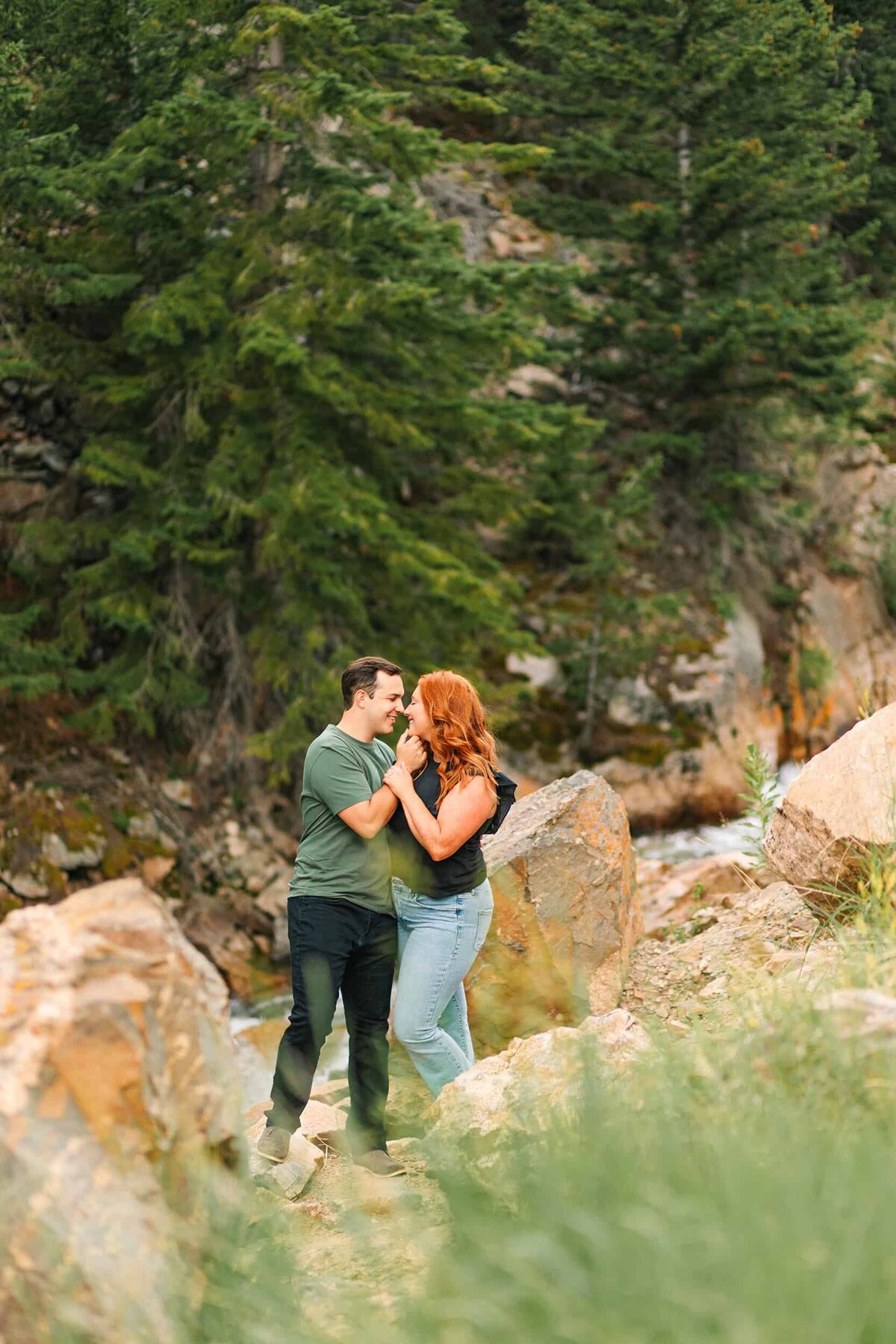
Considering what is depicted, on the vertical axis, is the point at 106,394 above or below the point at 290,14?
below

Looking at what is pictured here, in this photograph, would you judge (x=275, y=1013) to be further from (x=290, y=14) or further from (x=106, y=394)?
(x=290, y=14)

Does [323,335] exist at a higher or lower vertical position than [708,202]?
lower

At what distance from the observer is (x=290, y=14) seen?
8.96 meters

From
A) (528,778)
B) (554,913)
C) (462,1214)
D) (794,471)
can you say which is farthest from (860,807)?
(794,471)

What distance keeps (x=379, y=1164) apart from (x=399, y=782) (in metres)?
1.27

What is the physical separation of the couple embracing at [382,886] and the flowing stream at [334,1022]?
1.35 metres

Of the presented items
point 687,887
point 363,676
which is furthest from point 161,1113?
point 687,887

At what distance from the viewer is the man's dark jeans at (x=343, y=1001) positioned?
161 inches

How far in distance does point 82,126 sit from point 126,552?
148 inches

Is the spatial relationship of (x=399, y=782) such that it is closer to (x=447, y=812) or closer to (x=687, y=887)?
(x=447, y=812)

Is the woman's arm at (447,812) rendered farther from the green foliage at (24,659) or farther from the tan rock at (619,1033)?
the green foliage at (24,659)

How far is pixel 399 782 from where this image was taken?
4055mm

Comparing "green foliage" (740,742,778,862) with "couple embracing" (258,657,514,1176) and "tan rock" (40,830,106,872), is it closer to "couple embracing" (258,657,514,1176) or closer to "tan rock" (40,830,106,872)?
"couple embracing" (258,657,514,1176)

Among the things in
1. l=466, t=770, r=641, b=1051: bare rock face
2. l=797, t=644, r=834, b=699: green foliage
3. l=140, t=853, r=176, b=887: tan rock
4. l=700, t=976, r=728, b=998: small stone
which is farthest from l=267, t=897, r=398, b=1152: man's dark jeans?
l=797, t=644, r=834, b=699: green foliage
